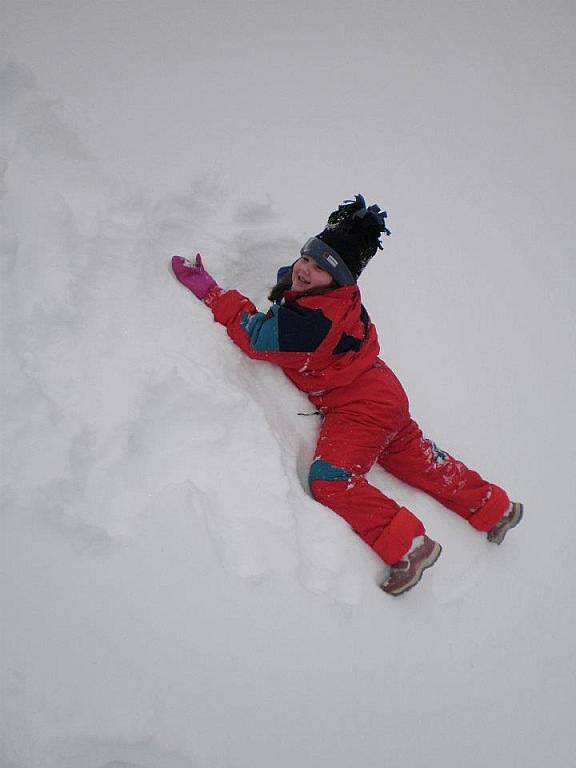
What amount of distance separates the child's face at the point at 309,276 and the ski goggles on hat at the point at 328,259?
0.01m

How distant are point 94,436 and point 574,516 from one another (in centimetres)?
136

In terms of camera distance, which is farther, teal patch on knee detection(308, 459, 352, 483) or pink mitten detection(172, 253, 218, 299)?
pink mitten detection(172, 253, 218, 299)

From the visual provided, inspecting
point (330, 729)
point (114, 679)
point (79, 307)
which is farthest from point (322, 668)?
point (79, 307)

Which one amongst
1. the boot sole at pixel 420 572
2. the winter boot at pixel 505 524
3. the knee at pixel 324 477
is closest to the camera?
the boot sole at pixel 420 572

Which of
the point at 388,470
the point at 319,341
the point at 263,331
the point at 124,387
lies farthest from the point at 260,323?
the point at 388,470

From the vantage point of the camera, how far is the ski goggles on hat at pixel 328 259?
1.43m

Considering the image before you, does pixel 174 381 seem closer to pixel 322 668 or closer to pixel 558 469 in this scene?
pixel 322 668

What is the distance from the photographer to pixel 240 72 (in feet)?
7.62

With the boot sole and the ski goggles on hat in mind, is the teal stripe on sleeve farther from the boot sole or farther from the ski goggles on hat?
the boot sole

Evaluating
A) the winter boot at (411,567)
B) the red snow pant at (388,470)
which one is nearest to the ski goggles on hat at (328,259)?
the red snow pant at (388,470)

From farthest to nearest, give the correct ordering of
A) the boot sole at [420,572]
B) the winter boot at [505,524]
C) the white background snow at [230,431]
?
1. the winter boot at [505,524]
2. the boot sole at [420,572]
3. the white background snow at [230,431]

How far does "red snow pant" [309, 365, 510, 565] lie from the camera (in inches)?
51.4

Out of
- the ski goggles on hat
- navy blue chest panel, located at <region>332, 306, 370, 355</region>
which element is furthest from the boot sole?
the ski goggles on hat

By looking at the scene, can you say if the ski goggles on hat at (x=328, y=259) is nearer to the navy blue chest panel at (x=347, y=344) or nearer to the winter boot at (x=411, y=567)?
the navy blue chest panel at (x=347, y=344)
